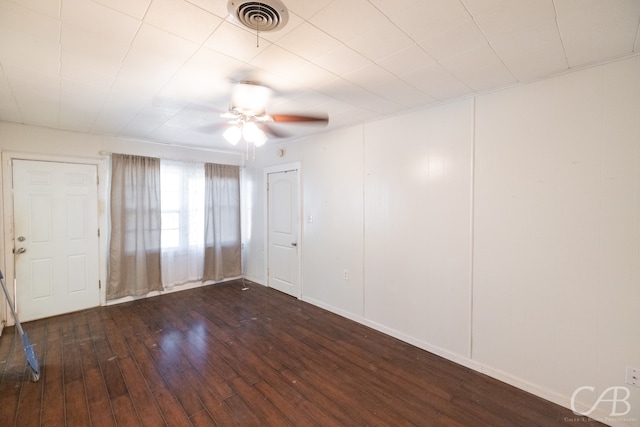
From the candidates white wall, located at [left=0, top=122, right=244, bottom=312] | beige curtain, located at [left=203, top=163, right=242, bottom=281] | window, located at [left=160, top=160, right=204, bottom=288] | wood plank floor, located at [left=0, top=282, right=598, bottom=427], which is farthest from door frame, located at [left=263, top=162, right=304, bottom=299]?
white wall, located at [left=0, top=122, right=244, bottom=312]

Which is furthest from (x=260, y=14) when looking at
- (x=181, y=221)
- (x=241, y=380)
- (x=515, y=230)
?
(x=181, y=221)

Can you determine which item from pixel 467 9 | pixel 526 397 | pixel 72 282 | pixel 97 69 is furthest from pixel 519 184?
pixel 72 282

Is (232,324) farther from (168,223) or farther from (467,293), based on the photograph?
(467,293)

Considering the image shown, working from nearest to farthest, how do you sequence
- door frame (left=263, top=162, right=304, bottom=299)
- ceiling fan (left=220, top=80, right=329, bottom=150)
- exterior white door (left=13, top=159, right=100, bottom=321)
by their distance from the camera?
ceiling fan (left=220, top=80, right=329, bottom=150)
exterior white door (left=13, top=159, right=100, bottom=321)
door frame (left=263, top=162, right=304, bottom=299)

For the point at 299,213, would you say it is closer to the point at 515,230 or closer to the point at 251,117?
the point at 251,117

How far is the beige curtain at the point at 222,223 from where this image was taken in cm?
483

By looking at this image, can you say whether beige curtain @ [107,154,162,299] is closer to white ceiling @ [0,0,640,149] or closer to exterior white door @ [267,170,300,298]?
white ceiling @ [0,0,640,149]

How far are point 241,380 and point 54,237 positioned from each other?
328cm

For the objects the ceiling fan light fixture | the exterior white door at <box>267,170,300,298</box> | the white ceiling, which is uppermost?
the white ceiling

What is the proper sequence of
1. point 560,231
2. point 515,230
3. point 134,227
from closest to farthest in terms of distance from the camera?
point 560,231, point 515,230, point 134,227

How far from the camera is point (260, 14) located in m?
1.38

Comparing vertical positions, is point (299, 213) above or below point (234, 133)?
below

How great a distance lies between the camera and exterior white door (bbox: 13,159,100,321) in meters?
3.41

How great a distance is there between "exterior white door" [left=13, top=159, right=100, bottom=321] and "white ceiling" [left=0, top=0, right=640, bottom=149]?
1196 millimetres
